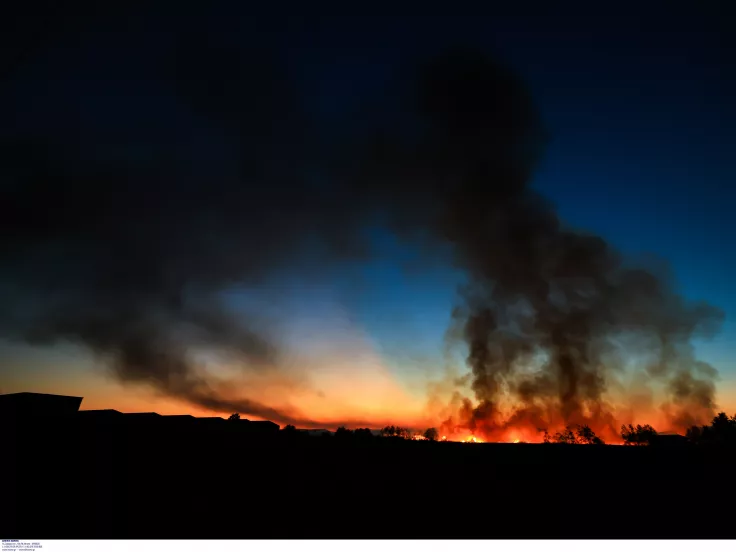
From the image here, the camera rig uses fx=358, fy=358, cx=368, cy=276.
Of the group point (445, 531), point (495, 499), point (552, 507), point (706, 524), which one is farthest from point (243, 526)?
point (706, 524)

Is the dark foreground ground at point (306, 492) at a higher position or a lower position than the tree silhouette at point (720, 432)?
lower

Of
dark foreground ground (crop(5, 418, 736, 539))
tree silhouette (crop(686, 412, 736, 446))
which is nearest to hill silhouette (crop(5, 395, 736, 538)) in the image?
dark foreground ground (crop(5, 418, 736, 539))

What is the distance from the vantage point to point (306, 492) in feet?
57.9

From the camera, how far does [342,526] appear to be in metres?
14.6

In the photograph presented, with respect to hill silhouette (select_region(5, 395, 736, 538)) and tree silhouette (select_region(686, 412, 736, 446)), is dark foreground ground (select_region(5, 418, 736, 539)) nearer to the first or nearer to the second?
hill silhouette (select_region(5, 395, 736, 538))

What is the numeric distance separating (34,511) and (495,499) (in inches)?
869

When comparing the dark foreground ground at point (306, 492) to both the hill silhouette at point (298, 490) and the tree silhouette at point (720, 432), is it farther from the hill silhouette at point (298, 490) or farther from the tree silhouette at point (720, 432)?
the tree silhouette at point (720, 432)

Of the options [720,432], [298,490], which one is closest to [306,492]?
[298,490]

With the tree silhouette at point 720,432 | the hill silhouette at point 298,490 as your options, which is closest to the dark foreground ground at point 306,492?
→ the hill silhouette at point 298,490

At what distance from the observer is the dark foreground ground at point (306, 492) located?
587 inches

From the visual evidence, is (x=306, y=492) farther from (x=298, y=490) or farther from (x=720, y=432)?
(x=720, y=432)

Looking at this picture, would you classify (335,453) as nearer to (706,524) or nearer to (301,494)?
(301,494)

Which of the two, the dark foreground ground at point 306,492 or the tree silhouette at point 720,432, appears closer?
the dark foreground ground at point 306,492

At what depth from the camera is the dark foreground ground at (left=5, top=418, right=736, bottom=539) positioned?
1491 cm
